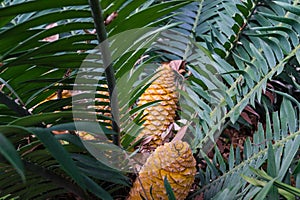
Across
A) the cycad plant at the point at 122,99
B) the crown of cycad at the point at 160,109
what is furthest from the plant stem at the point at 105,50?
the crown of cycad at the point at 160,109

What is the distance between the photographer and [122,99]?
0.59 metres

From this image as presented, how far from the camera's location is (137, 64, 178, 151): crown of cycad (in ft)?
2.14

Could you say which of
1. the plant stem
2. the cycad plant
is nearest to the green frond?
the cycad plant

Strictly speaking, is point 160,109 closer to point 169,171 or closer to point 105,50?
point 169,171

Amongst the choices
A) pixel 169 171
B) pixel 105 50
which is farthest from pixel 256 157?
pixel 105 50

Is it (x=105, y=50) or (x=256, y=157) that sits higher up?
(x=105, y=50)

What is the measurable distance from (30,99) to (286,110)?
12.0 inches

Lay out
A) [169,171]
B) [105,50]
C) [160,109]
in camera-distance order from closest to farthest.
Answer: [105,50], [169,171], [160,109]

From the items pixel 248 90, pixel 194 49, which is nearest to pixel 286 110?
pixel 248 90

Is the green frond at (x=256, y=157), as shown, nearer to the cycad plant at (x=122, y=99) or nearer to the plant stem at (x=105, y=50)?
the cycad plant at (x=122, y=99)

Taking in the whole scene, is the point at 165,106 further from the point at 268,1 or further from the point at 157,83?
the point at 268,1

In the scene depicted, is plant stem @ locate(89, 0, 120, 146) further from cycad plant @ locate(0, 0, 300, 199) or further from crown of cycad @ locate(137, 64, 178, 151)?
crown of cycad @ locate(137, 64, 178, 151)

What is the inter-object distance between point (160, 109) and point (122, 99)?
0.30ft

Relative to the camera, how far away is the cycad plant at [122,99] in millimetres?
397
